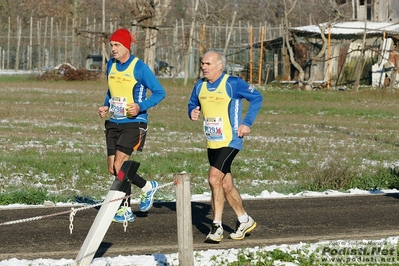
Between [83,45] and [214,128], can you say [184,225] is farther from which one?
[83,45]

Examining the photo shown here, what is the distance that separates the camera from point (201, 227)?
384 inches

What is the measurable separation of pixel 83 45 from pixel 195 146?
3821 centimetres

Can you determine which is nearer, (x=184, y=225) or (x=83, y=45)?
(x=184, y=225)

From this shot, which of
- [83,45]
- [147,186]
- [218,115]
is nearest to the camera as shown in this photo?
[218,115]

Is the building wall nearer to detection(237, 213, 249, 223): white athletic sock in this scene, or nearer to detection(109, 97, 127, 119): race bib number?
detection(109, 97, 127, 119): race bib number

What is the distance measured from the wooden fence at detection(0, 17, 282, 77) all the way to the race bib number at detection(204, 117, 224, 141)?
133 ft

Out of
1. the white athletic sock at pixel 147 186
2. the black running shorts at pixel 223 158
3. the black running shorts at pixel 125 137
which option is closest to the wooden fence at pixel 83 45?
the white athletic sock at pixel 147 186

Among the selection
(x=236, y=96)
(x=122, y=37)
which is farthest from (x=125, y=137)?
(x=236, y=96)

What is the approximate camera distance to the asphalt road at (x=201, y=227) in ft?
28.0

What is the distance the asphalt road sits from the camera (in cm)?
852

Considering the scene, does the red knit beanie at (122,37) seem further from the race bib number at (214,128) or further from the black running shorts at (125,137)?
the race bib number at (214,128)

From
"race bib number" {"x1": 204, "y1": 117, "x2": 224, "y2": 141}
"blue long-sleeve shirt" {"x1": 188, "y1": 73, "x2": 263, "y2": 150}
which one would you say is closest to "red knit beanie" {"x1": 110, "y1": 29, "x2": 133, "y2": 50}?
"blue long-sleeve shirt" {"x1": 188, "y1": 73, "x2": 263, "y2": 150}

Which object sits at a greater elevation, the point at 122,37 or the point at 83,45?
the point at 122,37

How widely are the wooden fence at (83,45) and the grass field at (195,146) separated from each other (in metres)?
13.0
